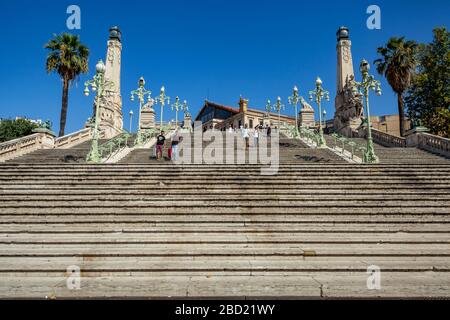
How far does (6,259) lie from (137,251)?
8.92 feet

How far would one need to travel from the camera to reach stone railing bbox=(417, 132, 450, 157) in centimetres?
1658

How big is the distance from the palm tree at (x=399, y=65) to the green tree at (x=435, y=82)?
214 cm

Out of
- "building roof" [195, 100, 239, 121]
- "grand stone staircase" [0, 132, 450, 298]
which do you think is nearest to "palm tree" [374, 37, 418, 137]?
"grand stone staircase" [0, 132, 450, 298]

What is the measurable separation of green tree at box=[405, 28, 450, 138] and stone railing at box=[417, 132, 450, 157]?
13049 millimetres

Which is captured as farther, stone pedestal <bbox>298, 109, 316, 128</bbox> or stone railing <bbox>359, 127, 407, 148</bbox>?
stone pedestal <bbox>298, 109, 316, 128</bbox>

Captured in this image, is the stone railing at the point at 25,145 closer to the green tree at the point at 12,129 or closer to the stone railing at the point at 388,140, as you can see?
the stone railing at the point at 388,140

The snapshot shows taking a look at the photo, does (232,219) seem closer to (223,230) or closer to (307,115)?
(223,230)

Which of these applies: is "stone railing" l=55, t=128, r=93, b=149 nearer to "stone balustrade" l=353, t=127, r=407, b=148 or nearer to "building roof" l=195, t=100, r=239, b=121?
"stone balustrade" l=353, t=127, r=407, b=148

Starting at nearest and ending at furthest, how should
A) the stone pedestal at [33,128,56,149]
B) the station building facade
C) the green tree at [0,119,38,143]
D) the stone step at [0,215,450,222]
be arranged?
the stone step at [0,215,450,222] → the stone pedestal at [33,128,56,149] → the green tree at [0,119,38,143] → the station building facade

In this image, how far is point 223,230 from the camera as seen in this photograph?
310 inches

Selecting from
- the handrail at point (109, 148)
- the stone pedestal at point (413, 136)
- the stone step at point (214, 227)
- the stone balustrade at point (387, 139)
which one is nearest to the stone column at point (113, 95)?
the handrail at point (109, 148)

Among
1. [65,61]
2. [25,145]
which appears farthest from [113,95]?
[25,145]
